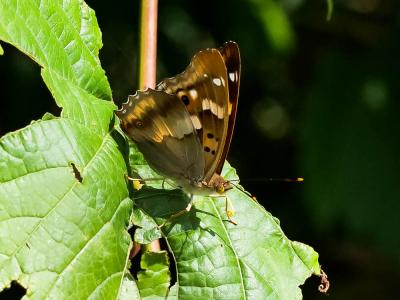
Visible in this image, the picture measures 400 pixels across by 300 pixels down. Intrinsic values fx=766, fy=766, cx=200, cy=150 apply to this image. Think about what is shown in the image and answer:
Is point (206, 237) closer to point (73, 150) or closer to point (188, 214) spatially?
point (188, 214)

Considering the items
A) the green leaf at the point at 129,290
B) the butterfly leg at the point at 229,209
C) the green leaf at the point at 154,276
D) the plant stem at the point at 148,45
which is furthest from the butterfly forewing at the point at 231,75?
the green leaf at the point at 129,290

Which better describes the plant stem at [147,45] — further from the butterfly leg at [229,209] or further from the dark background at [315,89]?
the dark background at [315,89]

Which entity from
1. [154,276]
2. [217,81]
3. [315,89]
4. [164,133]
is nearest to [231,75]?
[217,81]

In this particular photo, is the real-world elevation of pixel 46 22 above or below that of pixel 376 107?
above

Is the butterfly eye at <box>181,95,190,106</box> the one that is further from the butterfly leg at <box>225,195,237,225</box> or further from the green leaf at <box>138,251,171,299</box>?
the green leaf at <box>138,251,171,299</box>

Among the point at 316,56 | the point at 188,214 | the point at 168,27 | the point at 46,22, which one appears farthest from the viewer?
the point at 316,56

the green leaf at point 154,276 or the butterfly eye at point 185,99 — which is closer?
the green leaf at point 154,276

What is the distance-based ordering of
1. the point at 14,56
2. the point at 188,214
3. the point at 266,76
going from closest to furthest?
the point at 188,214 → the point at 14,56 → the point at 266,76

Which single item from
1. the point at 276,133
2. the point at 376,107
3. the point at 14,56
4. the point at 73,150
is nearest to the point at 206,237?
the point at 73,150
